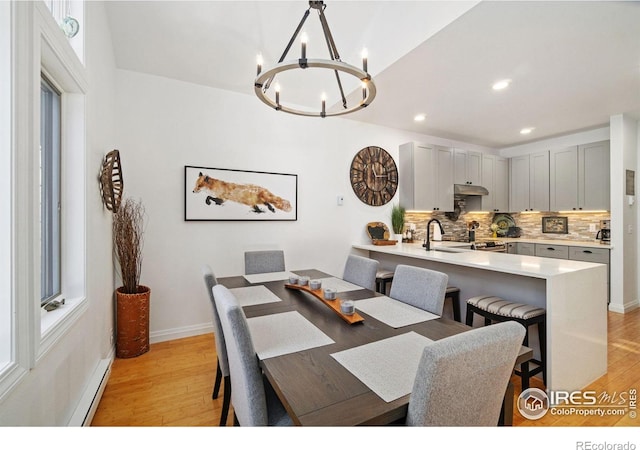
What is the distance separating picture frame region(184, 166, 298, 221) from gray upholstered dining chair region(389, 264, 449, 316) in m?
1.89

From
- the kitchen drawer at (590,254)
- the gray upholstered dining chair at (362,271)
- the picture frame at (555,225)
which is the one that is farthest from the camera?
the picture frame at (555,225)

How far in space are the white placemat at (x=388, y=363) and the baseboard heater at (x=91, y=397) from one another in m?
1.53

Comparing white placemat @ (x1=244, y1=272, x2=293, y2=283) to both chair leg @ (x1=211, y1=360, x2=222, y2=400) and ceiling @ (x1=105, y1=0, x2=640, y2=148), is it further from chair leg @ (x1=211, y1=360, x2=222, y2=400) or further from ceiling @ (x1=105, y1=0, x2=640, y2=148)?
ceiling @ (x1=105, y1=0, x2=640, y2=148)

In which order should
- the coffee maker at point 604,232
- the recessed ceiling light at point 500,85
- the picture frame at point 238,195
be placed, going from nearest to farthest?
the recessed ceiling light at point 500,85
the picture frame at point 238,195
the coffee maker at point 604,232

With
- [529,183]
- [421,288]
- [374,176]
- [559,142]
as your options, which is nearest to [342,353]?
[421,288]

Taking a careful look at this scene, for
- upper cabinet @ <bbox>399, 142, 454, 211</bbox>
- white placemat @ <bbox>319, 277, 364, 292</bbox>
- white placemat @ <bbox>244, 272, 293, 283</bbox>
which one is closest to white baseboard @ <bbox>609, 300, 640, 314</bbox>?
upper cabinet @ <bbox>399, 142, 454, 211</bbox>

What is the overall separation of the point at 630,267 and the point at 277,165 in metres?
4.87

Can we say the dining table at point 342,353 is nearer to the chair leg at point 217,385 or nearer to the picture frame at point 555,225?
the chair leg at point 217,385

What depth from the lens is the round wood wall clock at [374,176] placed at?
4.11 m

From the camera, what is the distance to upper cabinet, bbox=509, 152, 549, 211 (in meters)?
4.80

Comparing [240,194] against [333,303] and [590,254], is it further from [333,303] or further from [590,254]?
[590,254]

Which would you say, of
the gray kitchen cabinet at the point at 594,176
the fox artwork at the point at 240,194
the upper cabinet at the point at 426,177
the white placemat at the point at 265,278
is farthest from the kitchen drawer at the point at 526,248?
the white placemat at the point at 265,278

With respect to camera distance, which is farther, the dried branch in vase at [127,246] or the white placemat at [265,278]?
the dried branch in vase at [127,246]
